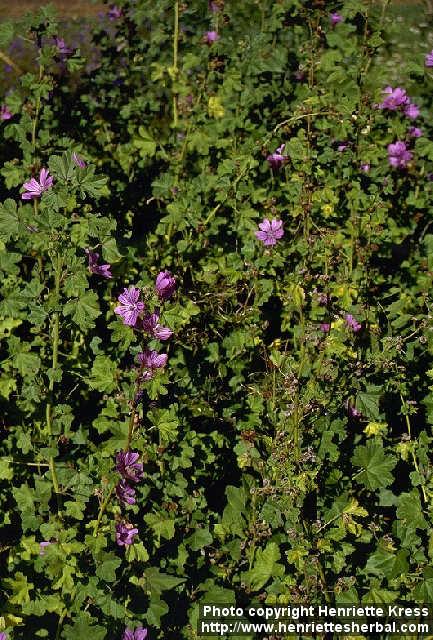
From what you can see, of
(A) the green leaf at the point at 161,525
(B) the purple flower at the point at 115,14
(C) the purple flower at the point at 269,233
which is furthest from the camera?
(B) the purple flower at the point at 115,14

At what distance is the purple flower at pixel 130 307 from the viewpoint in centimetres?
194

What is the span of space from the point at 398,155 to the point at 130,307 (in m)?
1.79

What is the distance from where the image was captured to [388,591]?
199 centimetres

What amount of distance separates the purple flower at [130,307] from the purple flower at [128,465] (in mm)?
352

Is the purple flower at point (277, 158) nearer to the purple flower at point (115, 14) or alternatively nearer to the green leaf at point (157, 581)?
the purple flower at point (115, 14)

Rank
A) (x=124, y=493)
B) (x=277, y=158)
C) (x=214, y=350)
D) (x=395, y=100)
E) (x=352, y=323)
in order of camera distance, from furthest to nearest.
Answer: (x=395, y=100), (x=277, y=158), (x=214, y=350), (x=352, y=323), (x=124, y=493)

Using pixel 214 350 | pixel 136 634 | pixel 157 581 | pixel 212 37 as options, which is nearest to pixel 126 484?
pixel 157 581

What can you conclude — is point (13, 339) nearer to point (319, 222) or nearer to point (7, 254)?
point (7, 254)

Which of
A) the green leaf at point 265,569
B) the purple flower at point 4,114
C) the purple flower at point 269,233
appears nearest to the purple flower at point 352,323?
the purple flower at point 269,233

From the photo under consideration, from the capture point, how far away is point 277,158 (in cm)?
292

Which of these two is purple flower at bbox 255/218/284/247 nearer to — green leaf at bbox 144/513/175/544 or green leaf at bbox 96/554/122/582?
green leaf at bbox 144/513/175/544

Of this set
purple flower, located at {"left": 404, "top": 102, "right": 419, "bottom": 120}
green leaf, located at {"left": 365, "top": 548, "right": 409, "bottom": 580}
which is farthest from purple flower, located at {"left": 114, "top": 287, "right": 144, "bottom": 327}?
purple flower, located at {"left": 404, "top": 102, "right": 419, "bottom": 120}

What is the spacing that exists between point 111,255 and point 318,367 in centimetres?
75

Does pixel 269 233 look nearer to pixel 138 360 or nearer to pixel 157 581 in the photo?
pixel 138 360
